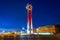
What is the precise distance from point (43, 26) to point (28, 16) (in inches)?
627

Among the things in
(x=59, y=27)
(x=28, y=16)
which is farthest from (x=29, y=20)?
(x=59, y=27)

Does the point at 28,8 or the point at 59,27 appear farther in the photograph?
the point at 28,8

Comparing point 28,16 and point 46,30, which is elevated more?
point 28,16

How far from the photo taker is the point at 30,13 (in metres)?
112

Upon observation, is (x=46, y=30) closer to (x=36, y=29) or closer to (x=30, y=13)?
(x=36, y=29)

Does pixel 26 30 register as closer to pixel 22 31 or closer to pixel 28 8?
pixel 22 31

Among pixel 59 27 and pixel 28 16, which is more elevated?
pixel 28 16

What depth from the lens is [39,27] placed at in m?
122

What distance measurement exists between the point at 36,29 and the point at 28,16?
439 inches

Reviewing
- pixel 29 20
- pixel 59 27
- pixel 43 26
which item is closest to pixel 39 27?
pixel 43 26

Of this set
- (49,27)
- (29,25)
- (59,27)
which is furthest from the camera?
(49,27)

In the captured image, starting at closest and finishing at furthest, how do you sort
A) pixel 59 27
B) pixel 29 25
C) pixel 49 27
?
pixel 59 27, pixel 29 25, pixel 49 27

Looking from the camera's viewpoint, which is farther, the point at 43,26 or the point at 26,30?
the point at 43,26

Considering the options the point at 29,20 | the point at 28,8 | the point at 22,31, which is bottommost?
the point at 22,31
